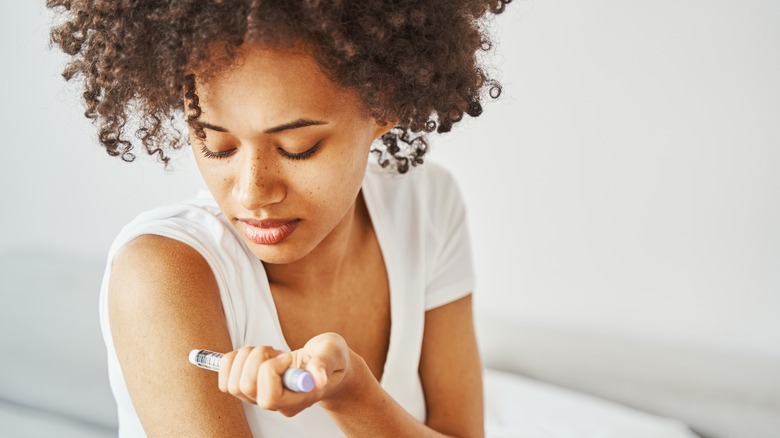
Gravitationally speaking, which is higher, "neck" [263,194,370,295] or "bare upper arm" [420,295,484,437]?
"neck" [263,194,370,295]

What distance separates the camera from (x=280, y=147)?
0.89m

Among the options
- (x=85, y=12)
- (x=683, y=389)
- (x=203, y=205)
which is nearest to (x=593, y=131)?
(x=683, y=389)

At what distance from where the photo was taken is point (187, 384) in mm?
914

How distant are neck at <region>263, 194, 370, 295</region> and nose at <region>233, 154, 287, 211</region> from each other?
0.22 m

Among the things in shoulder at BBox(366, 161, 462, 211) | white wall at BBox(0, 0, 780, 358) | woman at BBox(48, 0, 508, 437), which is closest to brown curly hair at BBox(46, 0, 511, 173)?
woman at BBox(48, 0, 508, 437)

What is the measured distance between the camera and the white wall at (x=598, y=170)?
5.95 ft

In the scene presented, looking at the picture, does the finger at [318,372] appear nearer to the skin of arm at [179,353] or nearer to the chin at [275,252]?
the skin of arm at [179,353]

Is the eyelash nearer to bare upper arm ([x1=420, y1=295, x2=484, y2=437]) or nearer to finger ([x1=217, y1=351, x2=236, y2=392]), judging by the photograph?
finger ([x1=217, y1=351, x2=236, y2=392])

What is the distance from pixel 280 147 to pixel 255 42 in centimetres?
11

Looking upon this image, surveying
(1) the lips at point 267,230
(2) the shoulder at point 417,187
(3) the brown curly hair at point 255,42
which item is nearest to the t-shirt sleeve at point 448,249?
(2) the shoulder at point 417,187

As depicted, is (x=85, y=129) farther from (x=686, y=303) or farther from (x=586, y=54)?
(x=686, y=303)

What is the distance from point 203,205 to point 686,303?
124 centimetres

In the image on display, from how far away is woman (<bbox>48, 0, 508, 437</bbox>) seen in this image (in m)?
0.85

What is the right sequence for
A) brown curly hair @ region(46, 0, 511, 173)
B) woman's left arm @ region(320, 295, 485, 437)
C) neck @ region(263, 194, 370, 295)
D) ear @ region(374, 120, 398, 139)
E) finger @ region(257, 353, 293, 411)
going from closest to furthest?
1. finger @ region(257, 353, 293, 411)
2. brown curly hair @ region(46, 0, 511, 173)
3. ear @ region(374, 120, 398, 139)
4. neck @ region(263, 194, 370, 295)
5. woman's left arm @ region(320, 295, 485, 437)
